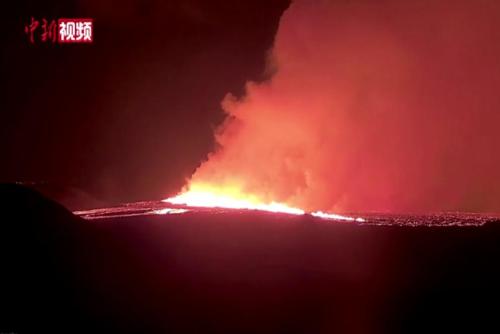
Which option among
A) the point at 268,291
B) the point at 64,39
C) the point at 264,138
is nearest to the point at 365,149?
the point at 264,138

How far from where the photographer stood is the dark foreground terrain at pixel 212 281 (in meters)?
14.0

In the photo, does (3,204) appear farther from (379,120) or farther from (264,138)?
(379,120)

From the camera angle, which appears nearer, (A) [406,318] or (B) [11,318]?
(B) [11,318]

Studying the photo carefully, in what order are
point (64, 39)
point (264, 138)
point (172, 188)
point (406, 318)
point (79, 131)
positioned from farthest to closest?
1. point (79, 131)
2. point (172, 188)
3. point (64, 39)
4. point (264, 138)
5. point (406, 318)

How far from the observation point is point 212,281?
652 inches

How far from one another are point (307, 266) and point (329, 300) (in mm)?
3287

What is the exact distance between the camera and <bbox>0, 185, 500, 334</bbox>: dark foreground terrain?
14.0 meters

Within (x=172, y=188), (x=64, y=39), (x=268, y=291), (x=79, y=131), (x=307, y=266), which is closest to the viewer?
(x=268, y=291)

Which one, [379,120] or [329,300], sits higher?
[379,120]

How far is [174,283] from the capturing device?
52.5ft

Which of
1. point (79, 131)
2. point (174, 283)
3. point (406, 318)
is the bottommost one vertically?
point (406, 318)

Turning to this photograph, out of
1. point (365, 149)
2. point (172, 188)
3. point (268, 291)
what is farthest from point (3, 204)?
point (172, 188)

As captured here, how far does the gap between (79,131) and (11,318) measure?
4270 centimetres

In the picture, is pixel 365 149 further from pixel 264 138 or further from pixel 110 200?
pixel 110 200
